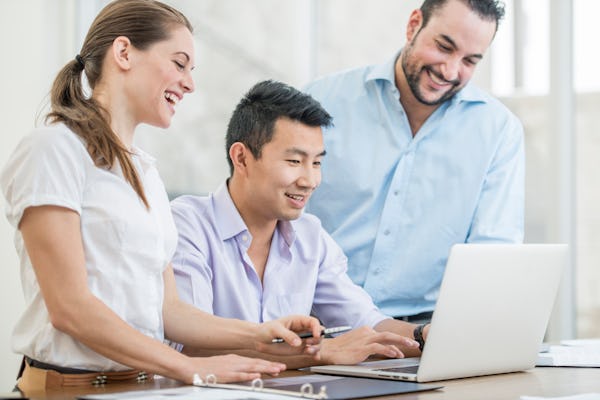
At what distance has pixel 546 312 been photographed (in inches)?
82.2

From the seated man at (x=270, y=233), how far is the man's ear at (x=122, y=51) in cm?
60

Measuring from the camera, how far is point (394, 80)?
3.02m

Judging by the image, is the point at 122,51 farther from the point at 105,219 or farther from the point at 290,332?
the point at 290,332

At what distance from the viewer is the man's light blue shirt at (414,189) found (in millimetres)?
2875

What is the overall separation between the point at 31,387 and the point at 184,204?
0.83 metres

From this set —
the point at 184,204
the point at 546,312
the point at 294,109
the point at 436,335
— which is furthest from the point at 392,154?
the point at 436,335

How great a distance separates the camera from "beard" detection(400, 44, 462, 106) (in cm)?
288

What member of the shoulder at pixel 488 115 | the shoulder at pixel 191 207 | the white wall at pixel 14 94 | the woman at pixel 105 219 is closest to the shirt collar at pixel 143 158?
the woman at pixel 105 219

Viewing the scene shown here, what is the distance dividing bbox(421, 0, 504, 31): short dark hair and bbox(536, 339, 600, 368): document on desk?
0.99 metres

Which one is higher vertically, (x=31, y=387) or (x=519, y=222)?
(x=519, y=222)

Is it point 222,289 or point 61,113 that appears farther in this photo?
point 222,289

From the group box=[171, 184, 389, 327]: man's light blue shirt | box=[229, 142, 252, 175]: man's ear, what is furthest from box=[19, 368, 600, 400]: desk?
box=[229, 142, 252, 175]: man's ear

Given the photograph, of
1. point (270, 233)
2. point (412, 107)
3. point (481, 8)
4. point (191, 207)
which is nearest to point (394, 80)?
point (412, 107)

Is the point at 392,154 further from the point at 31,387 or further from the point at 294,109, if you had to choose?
the point at 31,387
